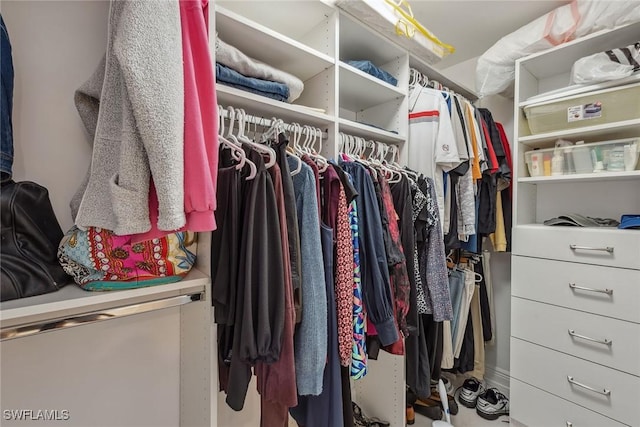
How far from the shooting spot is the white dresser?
123 cm

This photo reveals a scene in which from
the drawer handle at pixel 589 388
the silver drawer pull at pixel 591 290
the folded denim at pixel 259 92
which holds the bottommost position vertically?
the drawer handle at pixel 589 388

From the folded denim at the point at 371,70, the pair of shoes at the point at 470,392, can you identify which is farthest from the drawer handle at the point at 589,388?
the folded denim at the point at 371,70

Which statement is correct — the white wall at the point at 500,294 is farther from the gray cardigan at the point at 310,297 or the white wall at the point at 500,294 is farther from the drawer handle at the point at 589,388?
the gray cardigan at the point at 310,297

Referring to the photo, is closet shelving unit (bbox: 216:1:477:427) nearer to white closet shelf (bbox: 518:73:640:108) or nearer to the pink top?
the pink top

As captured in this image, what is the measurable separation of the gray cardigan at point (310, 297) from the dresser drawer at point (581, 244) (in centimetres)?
128

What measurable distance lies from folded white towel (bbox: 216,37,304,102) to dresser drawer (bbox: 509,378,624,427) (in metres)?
1.90

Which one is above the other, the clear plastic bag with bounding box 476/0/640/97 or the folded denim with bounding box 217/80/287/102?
the clear plastic bag with bounding box 476/0/640/97

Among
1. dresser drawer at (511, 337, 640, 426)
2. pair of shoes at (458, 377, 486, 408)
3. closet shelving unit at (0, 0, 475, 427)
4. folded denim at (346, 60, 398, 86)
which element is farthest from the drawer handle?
folded denim at (346, 60, 398, 86)

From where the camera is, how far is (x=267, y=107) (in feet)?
3.54

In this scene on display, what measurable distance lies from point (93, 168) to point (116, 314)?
0.36 meters

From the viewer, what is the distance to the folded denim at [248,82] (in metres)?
0.96

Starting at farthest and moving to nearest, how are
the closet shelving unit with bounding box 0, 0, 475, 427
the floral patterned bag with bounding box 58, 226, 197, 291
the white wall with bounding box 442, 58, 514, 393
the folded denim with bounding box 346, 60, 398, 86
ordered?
the white wall with bounding box 442, 58, 514, 393 < the folded denim with bounding box 346, 60, 398, 86 < the closet shelving unit with bounding box 0, 0, 475, 427 < the floral patterned bag with bounding box 58, 226, 197, 291

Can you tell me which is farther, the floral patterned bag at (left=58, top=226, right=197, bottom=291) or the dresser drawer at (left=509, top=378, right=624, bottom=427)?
the dresser drawer at (left=509, top=378, right=624, bottom=427)

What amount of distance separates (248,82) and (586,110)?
1.57 meters
